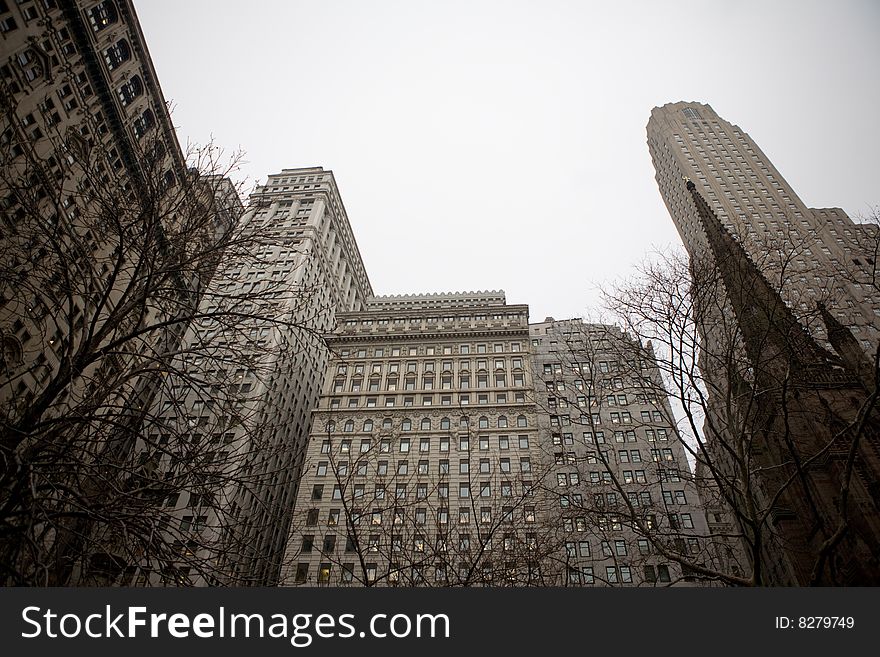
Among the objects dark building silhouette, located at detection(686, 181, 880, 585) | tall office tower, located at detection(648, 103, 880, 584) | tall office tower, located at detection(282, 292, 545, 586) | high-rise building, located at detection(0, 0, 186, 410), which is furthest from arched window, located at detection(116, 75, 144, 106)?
dark building silhouette, located at detection(686, 181, 880, 585)

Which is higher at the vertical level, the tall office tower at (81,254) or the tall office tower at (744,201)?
the tall office tower at (744,201)

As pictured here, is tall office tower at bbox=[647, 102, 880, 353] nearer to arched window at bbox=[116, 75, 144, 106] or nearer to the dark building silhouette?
the dark building silhouette

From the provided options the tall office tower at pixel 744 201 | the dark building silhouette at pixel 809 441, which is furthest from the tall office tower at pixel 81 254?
the tall office tower at pixel 744 201

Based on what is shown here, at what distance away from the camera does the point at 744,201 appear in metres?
75.1

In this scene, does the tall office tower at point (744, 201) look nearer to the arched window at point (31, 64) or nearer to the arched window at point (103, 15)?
the arched window at point (103, 15)

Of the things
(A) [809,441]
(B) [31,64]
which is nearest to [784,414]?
(A) [809,441]

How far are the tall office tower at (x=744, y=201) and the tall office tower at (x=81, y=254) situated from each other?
194ft

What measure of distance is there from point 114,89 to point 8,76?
36.2 ft

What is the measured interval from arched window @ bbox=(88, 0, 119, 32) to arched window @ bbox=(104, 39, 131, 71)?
5.18ft

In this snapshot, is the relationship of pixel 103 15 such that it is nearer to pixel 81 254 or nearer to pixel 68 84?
pixel 68 84

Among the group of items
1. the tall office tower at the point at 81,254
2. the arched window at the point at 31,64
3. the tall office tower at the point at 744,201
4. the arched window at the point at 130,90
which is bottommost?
the tall office tower at the point at 81,254

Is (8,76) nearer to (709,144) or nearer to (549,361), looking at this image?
(549,361)

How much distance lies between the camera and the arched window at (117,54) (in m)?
40.2

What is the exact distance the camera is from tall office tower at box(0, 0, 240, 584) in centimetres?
677
